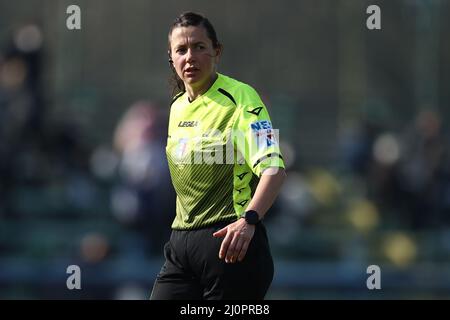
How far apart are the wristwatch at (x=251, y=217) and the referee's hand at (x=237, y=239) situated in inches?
0.7

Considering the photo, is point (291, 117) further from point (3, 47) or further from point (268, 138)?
point (268, 138)

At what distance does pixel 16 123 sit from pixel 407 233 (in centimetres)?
468

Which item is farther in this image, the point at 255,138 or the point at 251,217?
the point at 255,138

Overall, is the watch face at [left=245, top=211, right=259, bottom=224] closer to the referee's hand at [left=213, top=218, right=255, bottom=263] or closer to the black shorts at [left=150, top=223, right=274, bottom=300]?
the referee's hand at [left=213, top=218, right=255, bottom=263]

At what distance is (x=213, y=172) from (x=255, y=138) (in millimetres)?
278

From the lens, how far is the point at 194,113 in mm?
5488

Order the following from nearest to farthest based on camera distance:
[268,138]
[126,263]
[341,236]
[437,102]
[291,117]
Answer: [268,138]
[126,263]
[341,236]
[437,102]
[291,117]

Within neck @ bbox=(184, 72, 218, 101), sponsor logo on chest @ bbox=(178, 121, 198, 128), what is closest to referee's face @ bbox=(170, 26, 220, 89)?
neck @ bbox=(184, 72, 218, 101)

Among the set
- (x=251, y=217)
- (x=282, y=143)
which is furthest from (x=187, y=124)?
(x=282, y=143)

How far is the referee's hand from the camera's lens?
5074 mm

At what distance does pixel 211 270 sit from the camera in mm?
5355

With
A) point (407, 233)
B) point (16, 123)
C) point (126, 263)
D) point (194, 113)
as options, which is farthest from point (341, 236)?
point (194, 113)

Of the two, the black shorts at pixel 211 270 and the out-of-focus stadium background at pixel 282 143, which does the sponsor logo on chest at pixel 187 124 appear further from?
the out-of-focus stadium background at pixel 282 143

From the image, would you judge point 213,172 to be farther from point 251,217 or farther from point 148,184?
point 148,184
